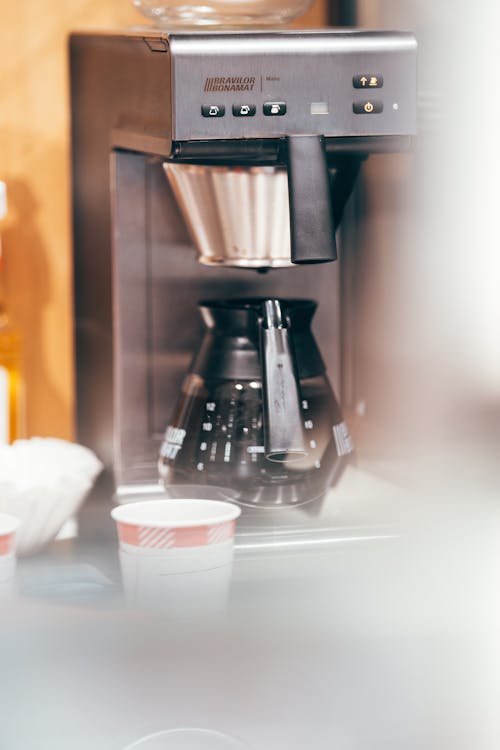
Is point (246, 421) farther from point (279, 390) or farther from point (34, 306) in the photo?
point (34, 306)

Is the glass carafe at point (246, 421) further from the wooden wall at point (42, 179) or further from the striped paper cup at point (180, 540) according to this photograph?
the wooden wall at point (42, 179)

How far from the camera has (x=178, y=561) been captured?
0.74 meters

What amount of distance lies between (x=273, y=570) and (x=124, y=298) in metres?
0.35

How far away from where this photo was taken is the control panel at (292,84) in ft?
2.56

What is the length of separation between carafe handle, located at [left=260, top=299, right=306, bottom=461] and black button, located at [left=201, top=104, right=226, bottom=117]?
5.6 inches

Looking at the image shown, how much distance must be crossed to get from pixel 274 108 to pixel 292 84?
24 mm

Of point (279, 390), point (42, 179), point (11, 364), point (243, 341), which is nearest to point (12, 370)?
point (11, 364)

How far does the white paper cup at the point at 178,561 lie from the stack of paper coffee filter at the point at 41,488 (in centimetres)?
9

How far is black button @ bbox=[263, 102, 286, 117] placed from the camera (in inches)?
31.1

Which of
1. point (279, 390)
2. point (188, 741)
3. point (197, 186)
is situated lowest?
point (188, 741)

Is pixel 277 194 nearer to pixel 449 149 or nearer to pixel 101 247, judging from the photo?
pixel 449 149

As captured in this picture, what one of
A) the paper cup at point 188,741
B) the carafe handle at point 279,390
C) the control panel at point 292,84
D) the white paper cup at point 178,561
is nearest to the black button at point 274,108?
the control panel at point 292,84

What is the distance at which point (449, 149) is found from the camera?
923 mm

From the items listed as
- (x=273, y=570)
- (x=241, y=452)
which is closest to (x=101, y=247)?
(x=241, y=452)
